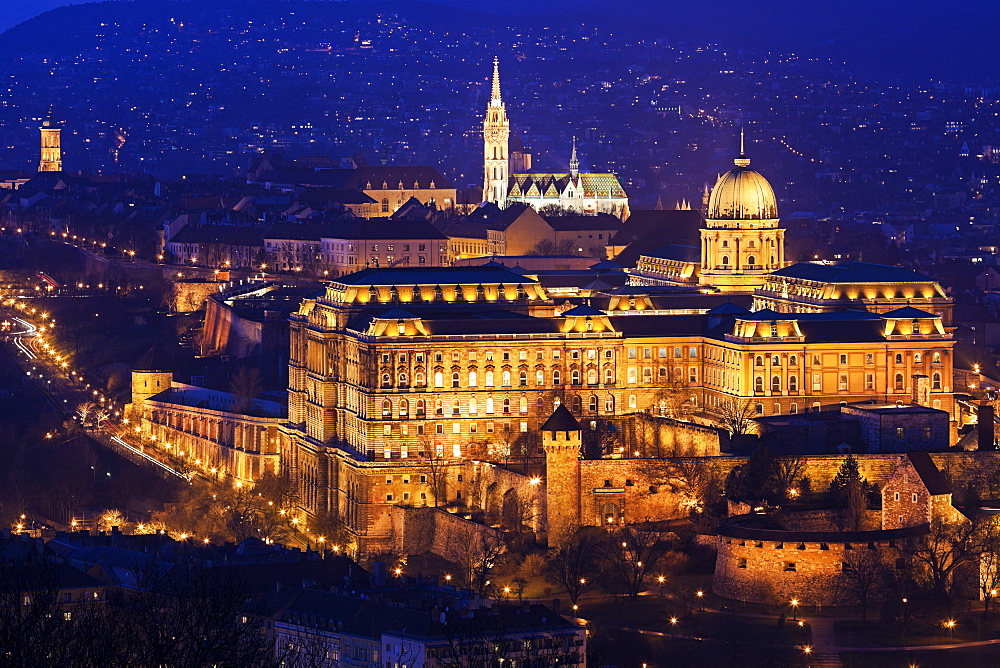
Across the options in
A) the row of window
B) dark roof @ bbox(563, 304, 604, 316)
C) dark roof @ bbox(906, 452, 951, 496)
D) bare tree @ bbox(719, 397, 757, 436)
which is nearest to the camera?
dark roof @ bbox(906, 452, 951, 496)

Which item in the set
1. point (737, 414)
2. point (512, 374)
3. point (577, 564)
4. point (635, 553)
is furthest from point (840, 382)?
point (577, 564)

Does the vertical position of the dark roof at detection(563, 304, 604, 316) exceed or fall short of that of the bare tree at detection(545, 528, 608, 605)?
it exceeds it

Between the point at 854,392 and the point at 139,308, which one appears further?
the point at 139,308

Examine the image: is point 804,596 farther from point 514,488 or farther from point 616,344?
point 616,344

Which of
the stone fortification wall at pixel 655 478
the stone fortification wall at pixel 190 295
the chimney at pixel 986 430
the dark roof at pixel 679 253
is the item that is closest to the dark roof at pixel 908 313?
the chimney at pixel 986 430

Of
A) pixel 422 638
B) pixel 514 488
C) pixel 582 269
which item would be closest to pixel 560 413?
pixel 514 488

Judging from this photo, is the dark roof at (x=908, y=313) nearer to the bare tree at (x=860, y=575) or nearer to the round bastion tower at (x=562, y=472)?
the round bastion tower at (x=562, y=472)

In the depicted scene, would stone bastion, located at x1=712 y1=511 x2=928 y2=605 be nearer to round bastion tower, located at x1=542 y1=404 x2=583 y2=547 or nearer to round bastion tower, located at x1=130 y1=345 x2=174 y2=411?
round bastion tower, located at x1=542 y1=404 x2=583 y2=547

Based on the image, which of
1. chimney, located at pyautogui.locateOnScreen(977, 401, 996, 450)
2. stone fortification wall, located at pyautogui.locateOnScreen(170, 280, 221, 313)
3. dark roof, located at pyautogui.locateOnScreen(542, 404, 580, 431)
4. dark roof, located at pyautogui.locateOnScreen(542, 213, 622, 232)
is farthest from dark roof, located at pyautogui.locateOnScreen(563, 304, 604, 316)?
dark roof, located at pyautogui.locateOnScreen(542, 213, 622, 232)
